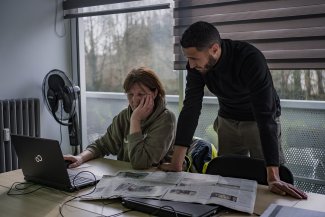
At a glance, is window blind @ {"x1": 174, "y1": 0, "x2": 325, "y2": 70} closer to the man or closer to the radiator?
the man

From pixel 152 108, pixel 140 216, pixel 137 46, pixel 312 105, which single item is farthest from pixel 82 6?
pixel 140 216

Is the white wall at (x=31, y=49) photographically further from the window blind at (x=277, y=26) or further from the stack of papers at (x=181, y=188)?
the stack of papers at (x=181, y=188)

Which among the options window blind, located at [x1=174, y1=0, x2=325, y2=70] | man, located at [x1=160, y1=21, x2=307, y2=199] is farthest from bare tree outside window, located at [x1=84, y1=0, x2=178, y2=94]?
man, located at [x1=160, y1=21, x2=307, y2=199]

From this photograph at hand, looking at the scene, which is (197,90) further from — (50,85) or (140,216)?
(50,85)

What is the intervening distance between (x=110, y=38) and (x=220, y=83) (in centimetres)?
181

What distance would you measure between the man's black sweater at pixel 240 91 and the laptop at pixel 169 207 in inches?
17.1

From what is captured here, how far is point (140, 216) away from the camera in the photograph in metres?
1.27

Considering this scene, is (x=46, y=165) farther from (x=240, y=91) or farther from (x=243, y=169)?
(x=240, y=91)

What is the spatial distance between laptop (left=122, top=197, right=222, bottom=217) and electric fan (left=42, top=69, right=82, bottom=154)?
1.93m

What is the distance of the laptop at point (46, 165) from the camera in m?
1.52

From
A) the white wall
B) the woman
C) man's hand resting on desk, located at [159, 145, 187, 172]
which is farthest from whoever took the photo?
the white wall

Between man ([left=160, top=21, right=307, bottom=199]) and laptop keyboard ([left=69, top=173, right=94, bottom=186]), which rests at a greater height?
man ([left=160, top=21, right=307, bottom=199])

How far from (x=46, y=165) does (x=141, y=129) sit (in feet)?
1.90

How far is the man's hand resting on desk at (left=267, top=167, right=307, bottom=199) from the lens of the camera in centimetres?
138
